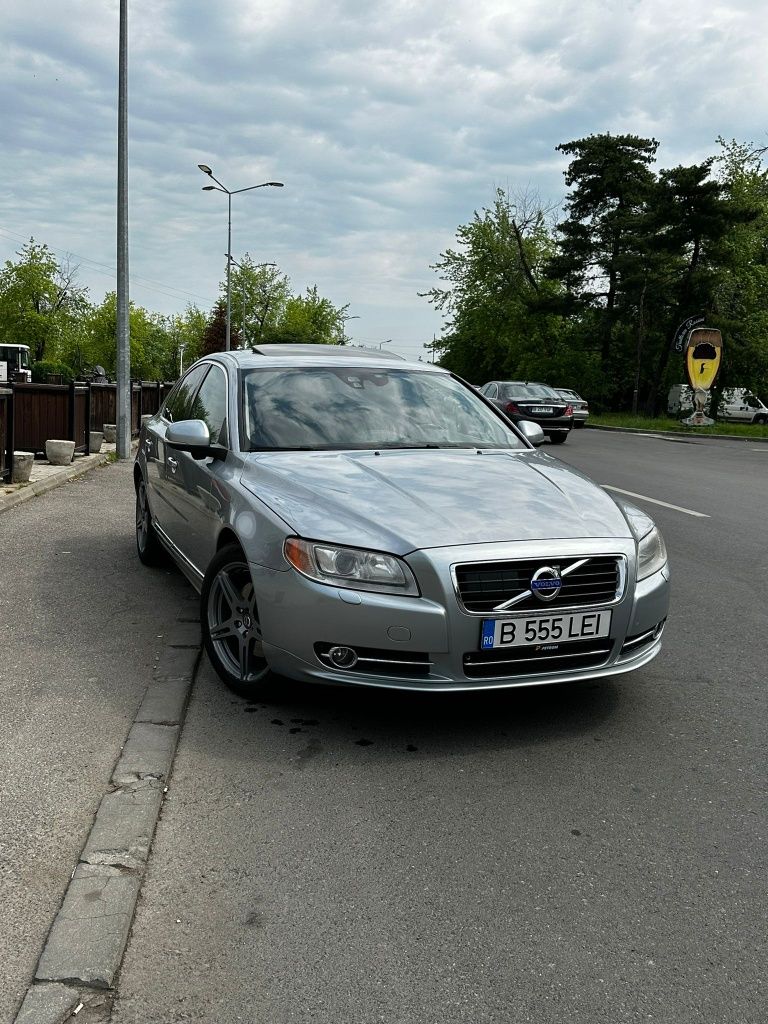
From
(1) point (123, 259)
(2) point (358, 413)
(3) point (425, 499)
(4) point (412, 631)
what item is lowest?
(4) point (412, 631)

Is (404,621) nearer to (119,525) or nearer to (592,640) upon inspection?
(592,640)

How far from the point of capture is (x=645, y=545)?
14.1ft

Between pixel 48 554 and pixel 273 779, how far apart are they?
470 cm

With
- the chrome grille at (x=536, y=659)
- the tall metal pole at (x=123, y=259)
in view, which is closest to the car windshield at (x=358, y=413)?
the chrome grille at (x=536, y=659)

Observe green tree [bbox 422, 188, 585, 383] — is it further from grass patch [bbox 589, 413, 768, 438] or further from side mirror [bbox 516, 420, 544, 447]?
side mirror [bbox 516, 420, 544, 447]

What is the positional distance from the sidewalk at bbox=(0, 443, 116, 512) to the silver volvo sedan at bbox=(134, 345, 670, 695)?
18.7 feet

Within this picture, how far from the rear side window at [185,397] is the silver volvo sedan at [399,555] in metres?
1.10

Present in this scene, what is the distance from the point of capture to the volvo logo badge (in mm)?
3811

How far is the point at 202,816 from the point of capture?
3.30 meters

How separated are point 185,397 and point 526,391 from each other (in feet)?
72.6

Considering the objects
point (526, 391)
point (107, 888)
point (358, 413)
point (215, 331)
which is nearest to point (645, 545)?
point (358, 413)

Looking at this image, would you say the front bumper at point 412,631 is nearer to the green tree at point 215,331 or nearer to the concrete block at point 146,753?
the concrete block at point 146,753

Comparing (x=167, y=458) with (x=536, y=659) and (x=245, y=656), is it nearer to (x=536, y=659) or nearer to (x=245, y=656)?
(x=245, y=656)

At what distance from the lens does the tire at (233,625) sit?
4.34 metres
